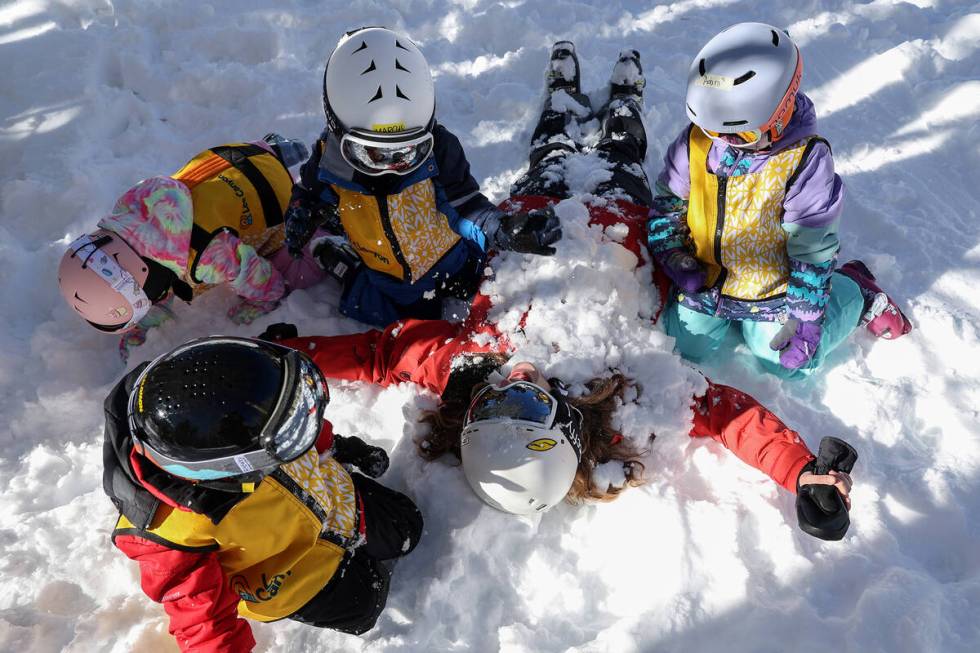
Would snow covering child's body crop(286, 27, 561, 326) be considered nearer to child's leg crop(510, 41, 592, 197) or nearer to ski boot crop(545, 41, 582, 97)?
child's leg crop(510, 41, 592, 197)

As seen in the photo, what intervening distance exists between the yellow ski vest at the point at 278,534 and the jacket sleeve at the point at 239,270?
3.99 ft

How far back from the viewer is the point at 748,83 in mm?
2275

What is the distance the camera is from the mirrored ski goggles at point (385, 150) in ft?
8.30

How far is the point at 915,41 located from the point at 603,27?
6.73 feet

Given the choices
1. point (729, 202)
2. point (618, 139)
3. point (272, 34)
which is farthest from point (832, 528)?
point (272, 34)

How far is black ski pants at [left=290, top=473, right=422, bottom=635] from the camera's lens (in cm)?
224

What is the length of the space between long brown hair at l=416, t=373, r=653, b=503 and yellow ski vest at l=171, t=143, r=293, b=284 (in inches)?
53.6

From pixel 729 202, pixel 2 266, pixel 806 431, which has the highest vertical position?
pixel 729 202

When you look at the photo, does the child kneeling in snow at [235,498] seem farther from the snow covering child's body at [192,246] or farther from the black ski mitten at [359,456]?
the snow covering child's body at [192,246]

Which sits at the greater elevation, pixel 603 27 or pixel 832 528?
pixel 603 27

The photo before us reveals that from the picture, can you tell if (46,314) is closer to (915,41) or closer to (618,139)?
(618,139)

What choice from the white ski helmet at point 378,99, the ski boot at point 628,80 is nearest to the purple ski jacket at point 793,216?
the white ski helmet at point 378,99

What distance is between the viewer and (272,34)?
454 centimetres

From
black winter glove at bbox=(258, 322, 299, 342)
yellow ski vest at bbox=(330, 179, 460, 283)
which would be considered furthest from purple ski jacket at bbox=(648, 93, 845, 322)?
black winter glove at bbox=(258, 322, 299, 342)
